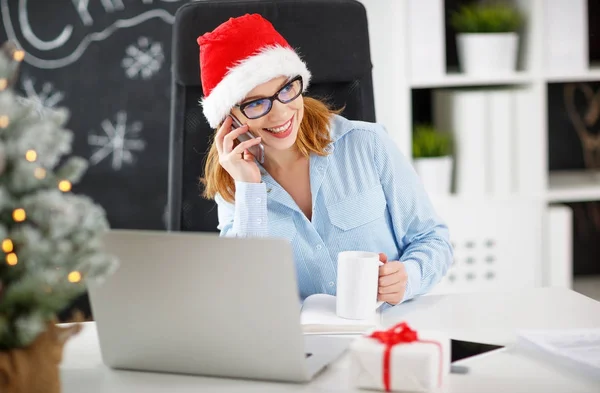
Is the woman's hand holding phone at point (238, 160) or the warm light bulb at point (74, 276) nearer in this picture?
the warm light bulb at point (74, 276)

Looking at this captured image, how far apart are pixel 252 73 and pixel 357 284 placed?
51 centimetres

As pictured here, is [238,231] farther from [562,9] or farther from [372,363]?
[562,9]

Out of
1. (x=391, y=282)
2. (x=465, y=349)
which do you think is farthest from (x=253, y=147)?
(x=465, y=349)

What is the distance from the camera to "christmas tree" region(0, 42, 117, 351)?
0.76 m

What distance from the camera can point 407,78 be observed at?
94.3 inches

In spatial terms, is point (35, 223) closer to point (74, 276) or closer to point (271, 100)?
point (74, 276)

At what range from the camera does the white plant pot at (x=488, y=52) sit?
2402mm

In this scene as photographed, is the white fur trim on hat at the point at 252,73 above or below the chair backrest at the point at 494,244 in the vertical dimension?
above

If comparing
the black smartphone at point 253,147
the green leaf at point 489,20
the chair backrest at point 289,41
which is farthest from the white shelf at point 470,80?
the black smartphone at point 253,147

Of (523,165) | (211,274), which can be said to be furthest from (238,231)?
(523,165)

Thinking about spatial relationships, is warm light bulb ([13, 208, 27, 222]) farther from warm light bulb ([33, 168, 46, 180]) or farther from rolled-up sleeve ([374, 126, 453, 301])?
rolled-up sleeve ([374, 126, 453, 301])

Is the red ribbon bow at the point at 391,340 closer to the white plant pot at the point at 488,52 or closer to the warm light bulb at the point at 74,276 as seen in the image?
the warm light bulb at the point at 74,276

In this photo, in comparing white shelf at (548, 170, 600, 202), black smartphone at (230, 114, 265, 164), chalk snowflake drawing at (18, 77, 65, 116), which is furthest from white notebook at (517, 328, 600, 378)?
chalk snowflake drawing at (18, 77, 65, 116)

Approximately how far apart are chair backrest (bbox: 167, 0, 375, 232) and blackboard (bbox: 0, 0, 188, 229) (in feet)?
3.25
